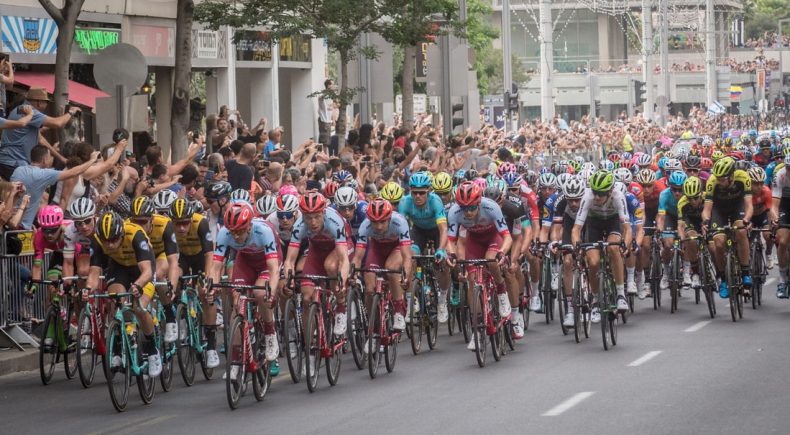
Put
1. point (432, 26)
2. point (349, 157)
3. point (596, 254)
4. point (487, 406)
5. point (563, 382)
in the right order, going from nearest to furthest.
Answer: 1. point (487, 406)
2. point (563, 382)
3. point (596, 254)
4. point (349, 157)
5. point (432, 26)

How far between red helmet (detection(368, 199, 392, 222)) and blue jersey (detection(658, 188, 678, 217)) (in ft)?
21.1

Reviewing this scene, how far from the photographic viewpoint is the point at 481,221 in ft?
55.1

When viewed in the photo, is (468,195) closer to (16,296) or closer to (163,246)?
(163,246)

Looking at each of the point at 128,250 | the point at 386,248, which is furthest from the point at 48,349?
the point at 386,248

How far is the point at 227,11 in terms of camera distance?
2638cm

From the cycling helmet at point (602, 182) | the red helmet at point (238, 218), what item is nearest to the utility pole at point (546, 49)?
the cycling helmet at point (602, 182)

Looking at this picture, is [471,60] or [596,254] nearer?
[596,254]

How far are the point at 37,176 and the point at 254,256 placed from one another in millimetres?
3305

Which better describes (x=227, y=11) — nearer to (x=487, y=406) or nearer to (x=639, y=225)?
(x=639, y=225)

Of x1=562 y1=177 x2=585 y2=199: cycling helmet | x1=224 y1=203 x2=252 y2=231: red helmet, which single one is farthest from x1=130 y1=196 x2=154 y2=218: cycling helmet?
x1=562 y1=177 x2=585 y2=199: cycling helmet

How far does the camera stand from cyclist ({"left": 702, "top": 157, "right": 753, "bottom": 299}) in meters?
19.8

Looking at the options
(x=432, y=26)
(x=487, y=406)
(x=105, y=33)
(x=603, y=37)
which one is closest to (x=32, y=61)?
(x=105, y=33)

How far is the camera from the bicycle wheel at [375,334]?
14.9m

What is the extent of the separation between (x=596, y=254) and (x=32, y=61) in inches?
441
